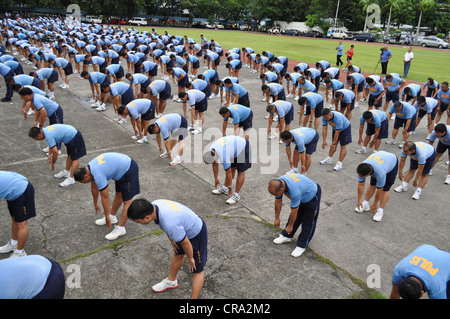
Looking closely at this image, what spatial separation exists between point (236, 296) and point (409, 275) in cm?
202

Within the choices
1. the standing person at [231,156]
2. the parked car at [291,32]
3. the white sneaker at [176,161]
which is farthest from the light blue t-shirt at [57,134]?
the parked car at [291,32]

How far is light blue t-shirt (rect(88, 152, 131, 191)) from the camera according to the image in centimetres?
457

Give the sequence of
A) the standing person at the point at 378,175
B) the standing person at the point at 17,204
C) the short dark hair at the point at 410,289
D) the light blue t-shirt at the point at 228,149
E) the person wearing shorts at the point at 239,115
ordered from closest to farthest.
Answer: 1. the short dark hair at the point at 410,289
2. the standing person at the point at 17,204
3. the standing person at the point at 378,175
4. the light blue t-shirt at the point at 228,149
5. the person wearing shorts at the point at 239,115

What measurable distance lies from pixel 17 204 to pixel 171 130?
12.2 feet

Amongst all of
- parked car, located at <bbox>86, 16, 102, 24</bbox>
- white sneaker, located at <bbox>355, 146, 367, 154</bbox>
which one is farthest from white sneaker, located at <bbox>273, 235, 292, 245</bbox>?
parked car, located at <bbox>86, 16, 102, 24</bbox>

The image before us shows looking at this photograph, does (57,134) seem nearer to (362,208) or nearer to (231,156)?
(231,156)

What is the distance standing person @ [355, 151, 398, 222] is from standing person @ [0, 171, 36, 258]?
5062 millimetres

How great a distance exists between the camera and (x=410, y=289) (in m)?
2.92

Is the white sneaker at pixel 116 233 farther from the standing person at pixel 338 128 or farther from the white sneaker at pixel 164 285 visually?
the standing person at pixel 338 128

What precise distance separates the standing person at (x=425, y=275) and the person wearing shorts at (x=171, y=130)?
5.27 m

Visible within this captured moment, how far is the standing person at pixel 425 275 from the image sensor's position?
2.95 metres

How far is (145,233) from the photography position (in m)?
5.19
